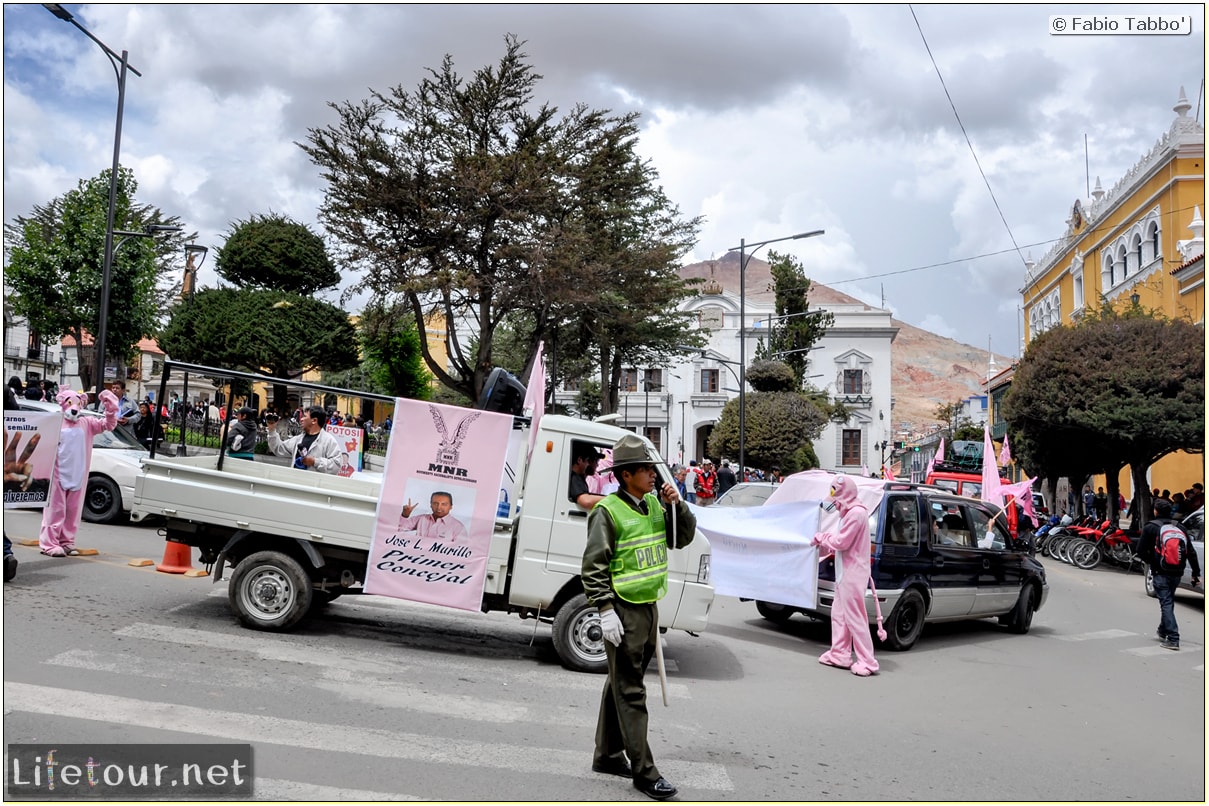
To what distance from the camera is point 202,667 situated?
21.4 ft

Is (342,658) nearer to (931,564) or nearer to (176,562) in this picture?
(176,562)

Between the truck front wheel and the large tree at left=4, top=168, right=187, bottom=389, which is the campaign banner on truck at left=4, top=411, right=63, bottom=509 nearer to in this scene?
the truck front wheel

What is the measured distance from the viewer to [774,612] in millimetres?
11062

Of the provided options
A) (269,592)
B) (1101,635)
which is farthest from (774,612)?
(269,592)

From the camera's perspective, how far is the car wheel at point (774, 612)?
10.9m

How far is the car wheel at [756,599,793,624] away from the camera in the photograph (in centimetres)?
1094

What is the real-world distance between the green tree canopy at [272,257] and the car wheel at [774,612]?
2674cm

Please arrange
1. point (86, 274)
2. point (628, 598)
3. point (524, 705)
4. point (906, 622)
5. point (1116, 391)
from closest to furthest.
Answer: point (628, 598) < point (524, 705) < point (906, 622) < point (1116, 391) < point (86, 274)

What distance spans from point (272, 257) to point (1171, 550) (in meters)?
30.0

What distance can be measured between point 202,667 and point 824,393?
5877 cm

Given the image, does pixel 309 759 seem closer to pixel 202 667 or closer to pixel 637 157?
pixel 202 667

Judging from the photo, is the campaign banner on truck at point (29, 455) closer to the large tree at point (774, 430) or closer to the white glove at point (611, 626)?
the white glove at point (611, 626)

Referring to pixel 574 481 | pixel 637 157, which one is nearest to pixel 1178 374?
pixel 637 157

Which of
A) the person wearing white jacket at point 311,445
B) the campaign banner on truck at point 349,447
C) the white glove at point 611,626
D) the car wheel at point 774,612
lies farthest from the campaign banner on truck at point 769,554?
the white glove at point 611,626
